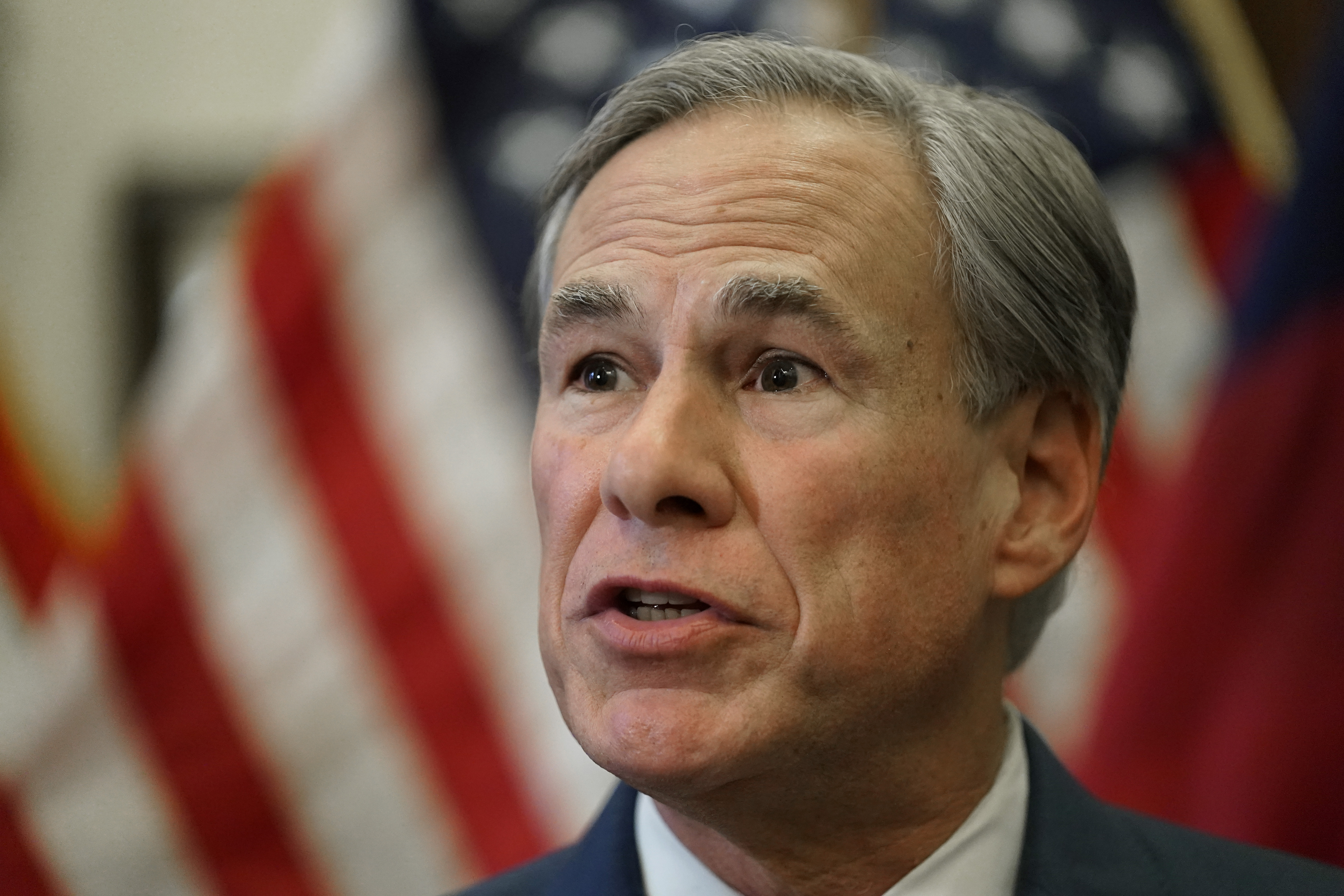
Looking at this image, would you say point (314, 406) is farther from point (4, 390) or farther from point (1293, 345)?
point (1293, 345)

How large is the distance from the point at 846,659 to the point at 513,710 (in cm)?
126

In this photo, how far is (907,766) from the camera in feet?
4.76

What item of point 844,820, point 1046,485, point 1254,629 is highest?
point 1046,485

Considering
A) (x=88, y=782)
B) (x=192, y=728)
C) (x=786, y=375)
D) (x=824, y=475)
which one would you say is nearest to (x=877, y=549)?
(x=824, y=475)

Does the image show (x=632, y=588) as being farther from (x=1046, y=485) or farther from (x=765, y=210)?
(x=1046, y=485)

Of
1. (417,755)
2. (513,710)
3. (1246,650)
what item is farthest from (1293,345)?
(417,755)

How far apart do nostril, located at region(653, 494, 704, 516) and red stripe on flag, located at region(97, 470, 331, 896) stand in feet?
4.53

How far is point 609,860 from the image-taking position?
1544 mm

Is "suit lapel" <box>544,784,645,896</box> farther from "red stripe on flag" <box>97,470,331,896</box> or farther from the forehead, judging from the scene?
"red stripe on flag" <box>97,470,331,896</box>

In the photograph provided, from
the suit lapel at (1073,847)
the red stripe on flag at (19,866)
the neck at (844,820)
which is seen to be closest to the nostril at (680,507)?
the neck at (844,820)

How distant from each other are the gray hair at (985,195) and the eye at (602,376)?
0.31 metres

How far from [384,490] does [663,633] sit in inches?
51.4

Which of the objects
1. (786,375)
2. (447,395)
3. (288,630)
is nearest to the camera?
(786,375)

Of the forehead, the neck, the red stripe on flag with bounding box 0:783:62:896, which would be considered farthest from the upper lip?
the red stripe on flag with bounding box 0:783:62:896
